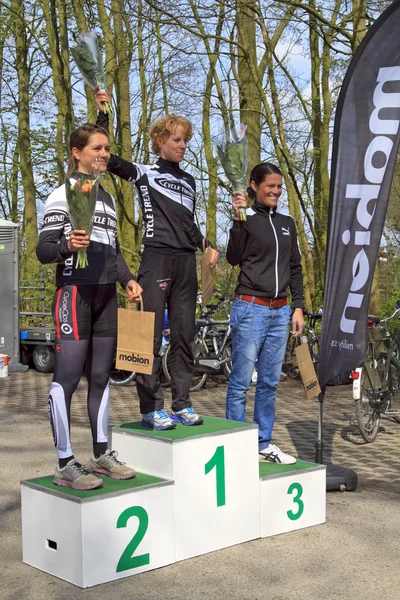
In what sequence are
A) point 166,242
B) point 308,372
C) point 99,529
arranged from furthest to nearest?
point 308,372, point 166,242, point 99,529

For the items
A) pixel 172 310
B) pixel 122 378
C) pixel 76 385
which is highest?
pixel 172 310

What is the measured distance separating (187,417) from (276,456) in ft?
2.29

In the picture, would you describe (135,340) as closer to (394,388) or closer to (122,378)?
(394,388)

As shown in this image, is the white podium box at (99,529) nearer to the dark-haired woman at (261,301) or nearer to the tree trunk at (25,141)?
the dark-haired woman at (261,301)

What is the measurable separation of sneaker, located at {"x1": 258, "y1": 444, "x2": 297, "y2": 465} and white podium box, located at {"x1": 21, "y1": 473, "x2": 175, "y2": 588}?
3.59 ft

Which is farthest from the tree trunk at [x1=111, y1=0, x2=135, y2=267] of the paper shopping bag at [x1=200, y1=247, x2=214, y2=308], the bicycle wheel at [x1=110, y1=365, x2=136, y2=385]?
the paper shopping bag at [x1=200, y1=247, x2=214, y2=308]

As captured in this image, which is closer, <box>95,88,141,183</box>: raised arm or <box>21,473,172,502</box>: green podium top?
<box>21,473,172,502</box>: green podium top

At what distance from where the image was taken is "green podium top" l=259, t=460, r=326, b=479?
16.4ft

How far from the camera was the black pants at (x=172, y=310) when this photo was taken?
16.3ft

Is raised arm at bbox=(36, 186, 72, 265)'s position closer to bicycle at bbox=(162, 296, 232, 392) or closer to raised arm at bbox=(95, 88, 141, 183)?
raised arm at bbox=(95, 88, 141, 183)

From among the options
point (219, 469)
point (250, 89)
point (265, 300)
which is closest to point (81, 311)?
point (219, 469)

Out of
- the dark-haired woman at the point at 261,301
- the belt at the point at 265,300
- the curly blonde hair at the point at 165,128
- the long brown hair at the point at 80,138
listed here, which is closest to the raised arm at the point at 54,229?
the long brown hair at the point at 80,138

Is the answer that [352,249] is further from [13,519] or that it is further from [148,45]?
[148,45]

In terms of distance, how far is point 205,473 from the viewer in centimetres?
457
